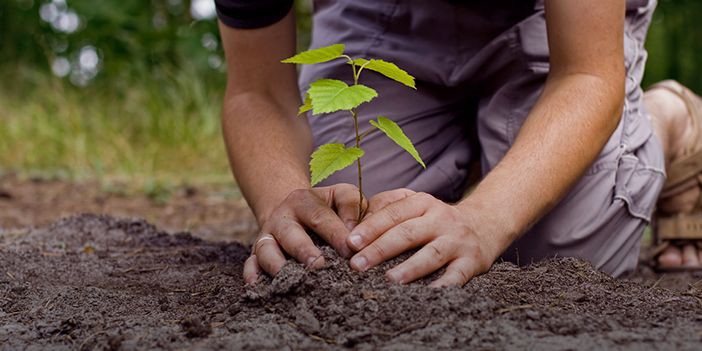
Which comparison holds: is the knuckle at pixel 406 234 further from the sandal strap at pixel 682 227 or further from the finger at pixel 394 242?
the sandal strap at pixel 682 227

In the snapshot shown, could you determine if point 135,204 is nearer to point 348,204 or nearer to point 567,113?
point 348,204

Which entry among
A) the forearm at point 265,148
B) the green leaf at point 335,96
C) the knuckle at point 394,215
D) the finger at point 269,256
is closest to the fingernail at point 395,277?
the knuckle at point 394,215

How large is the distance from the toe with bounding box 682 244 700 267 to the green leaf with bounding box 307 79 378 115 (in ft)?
5.48

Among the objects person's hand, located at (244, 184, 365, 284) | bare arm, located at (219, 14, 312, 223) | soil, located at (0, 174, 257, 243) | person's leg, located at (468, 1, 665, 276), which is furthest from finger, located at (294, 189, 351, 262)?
soil, located at (0, 174, 257, 243)

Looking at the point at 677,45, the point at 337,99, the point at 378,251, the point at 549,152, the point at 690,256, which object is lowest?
the point at 690,256

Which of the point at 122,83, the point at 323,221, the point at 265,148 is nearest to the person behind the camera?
the point at 323,221

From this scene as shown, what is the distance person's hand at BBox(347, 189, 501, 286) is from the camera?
153cm

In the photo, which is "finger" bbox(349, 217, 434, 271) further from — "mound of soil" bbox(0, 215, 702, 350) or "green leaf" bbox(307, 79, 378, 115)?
"green leaf" bbox(307, 79, 378, 115)

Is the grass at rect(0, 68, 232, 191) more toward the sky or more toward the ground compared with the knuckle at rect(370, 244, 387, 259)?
more toward the ground

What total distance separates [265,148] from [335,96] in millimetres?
732

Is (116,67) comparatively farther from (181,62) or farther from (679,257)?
(679,257)

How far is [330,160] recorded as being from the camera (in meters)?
1.48

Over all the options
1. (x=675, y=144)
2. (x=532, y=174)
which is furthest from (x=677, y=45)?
(x=532, y=174)

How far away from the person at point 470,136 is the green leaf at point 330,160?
153 mm
